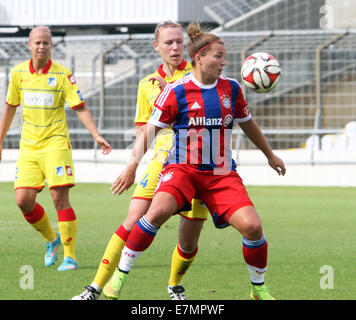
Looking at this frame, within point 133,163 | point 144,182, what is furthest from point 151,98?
point 133,163

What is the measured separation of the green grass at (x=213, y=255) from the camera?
6.21m

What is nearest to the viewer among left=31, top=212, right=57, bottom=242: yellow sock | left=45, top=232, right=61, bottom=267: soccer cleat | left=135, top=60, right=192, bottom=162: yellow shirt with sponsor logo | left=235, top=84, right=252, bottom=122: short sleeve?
left=235, top=84, right=252, bottom=122: short sleeve

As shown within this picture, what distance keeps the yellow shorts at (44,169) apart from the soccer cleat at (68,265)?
2.22 feet

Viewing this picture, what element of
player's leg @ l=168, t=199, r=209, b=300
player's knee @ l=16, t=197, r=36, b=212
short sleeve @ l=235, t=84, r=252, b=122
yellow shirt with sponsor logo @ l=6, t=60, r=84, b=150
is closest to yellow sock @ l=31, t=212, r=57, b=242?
player's knee @ l=16, t=197, r=36, b=212

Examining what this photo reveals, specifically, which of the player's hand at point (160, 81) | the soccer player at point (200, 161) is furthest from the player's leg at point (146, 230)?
the player's hand at point (160, 81)

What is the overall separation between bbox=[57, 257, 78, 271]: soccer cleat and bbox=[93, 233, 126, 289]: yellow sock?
4.69 feet

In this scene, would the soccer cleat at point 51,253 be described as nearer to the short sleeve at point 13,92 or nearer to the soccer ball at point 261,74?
the short sleeve at point 13,92

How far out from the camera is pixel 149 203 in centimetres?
611

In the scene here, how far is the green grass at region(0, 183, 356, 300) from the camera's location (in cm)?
621

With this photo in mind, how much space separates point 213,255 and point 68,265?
1623 mm

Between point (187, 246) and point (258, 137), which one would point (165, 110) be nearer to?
point (258, 137)

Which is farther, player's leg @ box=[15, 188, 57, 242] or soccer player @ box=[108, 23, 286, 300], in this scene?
player's leg @ box=[15, 188, 57, 242]

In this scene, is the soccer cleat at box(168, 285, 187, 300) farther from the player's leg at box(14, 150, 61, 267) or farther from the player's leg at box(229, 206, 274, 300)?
the player's leg at box(14, 150, 61, 267)
